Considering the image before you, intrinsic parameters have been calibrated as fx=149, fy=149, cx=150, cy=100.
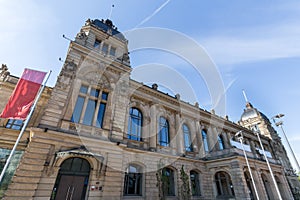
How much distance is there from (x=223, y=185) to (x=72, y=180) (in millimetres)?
17210

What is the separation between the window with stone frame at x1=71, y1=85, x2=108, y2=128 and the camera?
11898mm

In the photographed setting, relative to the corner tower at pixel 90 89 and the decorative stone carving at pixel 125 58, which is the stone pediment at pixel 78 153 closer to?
the corner tower at pixel 90 89

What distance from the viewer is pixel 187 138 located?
1994cm

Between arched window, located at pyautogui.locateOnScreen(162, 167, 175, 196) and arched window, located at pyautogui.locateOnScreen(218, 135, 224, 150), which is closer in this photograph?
arched window, located at pyautogui.locateOnScreen(162, 167, 175, 196)

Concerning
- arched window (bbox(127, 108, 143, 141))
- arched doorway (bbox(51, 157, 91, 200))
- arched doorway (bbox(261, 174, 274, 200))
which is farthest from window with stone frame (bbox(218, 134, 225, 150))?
arched doorway (bbox(51, 157, 91, 200))

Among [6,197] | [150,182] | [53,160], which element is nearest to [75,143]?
[53,160]

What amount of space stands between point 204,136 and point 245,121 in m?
26.6

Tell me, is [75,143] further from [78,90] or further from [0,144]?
[0,144]

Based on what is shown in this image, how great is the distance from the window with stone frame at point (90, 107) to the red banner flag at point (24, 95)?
126 inches

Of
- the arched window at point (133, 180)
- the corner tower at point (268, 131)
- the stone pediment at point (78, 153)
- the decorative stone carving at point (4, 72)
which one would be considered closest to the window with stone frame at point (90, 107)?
the stone pediment at point (78, 153)

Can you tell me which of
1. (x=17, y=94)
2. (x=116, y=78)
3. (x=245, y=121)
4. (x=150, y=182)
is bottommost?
(x=150, y=182)

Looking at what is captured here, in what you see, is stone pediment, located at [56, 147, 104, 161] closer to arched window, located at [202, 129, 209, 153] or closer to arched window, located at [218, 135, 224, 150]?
arched window, located at [202, 129, 209, 153]

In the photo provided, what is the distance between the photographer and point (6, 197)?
24.4 ft

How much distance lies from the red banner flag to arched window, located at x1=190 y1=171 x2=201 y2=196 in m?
16.6
